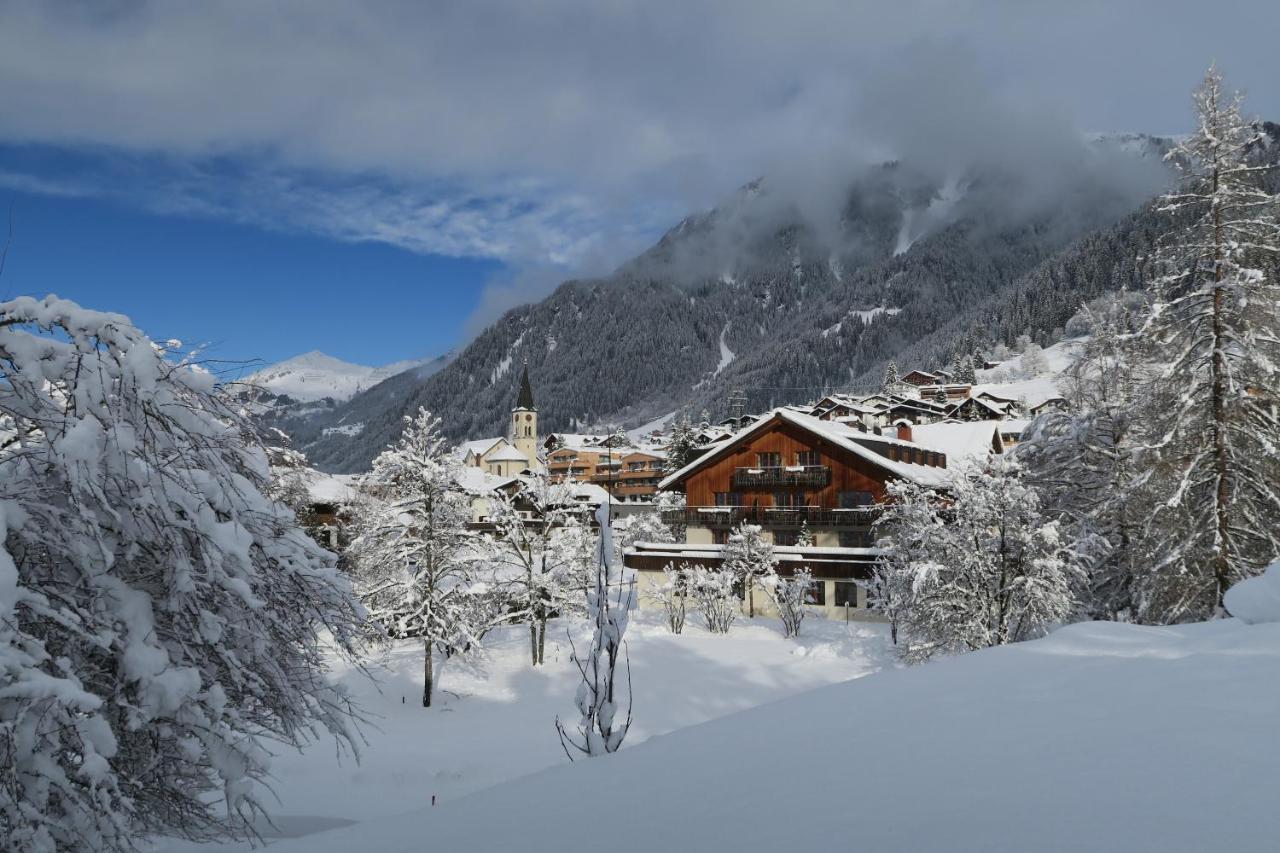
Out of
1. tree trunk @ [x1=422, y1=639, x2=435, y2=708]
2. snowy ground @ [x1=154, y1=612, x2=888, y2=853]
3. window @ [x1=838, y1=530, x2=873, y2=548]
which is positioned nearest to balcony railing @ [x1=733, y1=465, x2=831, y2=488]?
window @ [x1=838, y1=530, x2=873, y2=548]

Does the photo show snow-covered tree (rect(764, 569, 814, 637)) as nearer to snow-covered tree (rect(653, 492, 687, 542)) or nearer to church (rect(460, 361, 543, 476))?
snow-covered tree (rect(653, 492, 687, 542))

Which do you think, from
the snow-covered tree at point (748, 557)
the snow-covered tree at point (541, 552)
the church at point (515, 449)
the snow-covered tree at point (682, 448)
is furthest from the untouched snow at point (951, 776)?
the church at point (515, 449)

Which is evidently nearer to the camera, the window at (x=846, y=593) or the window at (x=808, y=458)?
the window at (x=846, y=593)

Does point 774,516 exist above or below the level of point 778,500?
below

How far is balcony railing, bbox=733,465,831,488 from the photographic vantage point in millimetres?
43875

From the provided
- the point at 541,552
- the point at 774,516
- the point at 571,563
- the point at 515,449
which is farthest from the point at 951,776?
the point at 515,449

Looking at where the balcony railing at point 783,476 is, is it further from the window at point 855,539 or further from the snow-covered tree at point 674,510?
the snow-covered tree at point 674,510

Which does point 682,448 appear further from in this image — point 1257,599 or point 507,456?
point 1257,599

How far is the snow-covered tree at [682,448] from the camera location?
255 ft

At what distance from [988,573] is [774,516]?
21.9m

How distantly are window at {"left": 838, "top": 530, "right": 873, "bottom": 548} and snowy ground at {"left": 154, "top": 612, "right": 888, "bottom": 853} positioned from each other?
7.40 meters

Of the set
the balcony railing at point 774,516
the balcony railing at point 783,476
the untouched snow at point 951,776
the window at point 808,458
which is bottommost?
the untouched snow at point 951,776

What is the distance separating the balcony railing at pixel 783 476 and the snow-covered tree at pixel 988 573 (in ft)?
63.4

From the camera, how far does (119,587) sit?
5.23 meters
